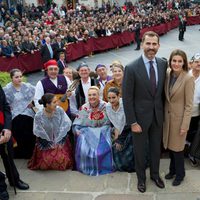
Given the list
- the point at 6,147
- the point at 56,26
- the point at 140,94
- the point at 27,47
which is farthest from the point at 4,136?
the point at 56,26

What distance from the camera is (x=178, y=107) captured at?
13.0 ft

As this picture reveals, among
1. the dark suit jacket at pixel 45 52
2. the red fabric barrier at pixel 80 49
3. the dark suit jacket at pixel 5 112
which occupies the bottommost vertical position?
the red fabric barrier at pixel 80 49

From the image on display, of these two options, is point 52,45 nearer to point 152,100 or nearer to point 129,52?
point 129,52

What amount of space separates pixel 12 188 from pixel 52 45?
9.95 meters

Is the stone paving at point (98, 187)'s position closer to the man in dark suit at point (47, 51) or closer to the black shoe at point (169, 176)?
the black shoe at point (169, 176)

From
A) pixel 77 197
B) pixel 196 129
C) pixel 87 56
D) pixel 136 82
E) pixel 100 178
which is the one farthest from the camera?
pixel 87 56

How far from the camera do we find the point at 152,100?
12.6 ft

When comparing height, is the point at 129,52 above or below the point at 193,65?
below

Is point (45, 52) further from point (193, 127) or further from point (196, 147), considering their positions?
point (196, 147)

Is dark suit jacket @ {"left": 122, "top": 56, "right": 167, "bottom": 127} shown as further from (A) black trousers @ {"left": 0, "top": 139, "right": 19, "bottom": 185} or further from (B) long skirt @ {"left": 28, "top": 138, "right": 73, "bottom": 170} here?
(A) black trousers @ {"left": 0, "top": 139, "right": 19, "bottom": 185}

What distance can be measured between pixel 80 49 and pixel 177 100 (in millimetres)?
13186

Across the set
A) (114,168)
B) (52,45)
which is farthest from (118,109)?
(52,45)

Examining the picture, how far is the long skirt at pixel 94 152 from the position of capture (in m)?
4.65

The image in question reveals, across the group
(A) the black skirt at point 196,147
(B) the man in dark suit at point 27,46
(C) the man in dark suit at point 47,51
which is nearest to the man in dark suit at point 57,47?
(C) the man in dark suit at point 47,51
